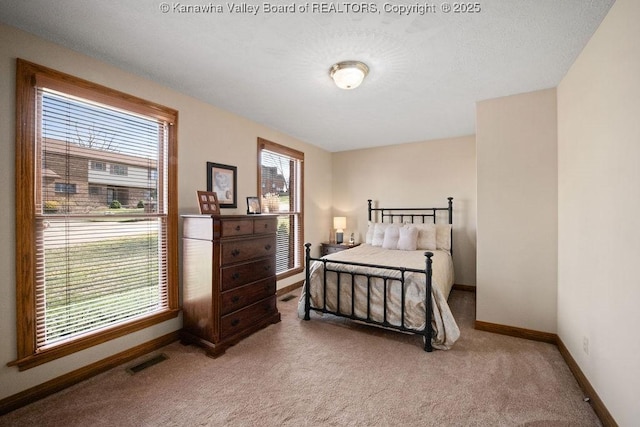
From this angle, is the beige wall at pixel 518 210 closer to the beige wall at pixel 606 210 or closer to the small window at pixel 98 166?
the beige wall at pixel 606 210

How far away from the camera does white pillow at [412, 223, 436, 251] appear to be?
3939 millimetres

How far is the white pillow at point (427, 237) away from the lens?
394 cm

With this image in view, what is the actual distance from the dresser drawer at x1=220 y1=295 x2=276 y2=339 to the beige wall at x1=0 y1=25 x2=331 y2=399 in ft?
1.94

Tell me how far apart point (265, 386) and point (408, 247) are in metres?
2.62

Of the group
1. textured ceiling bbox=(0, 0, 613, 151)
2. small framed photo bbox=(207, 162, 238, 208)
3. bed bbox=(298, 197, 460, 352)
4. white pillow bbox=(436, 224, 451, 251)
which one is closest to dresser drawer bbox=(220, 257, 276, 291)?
bed bbox=(298, 197, 460, 352)

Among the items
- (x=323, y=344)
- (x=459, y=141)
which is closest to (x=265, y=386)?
(x=323, y=344)

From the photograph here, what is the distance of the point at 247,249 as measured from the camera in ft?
8.76

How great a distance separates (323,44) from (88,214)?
216cm

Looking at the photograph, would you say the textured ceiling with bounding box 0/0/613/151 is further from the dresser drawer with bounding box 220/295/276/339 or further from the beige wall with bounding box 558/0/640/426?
the dresser drawer with bounding box 220/295/276/339

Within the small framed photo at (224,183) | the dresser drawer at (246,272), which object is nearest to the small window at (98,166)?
the small framed photo at (224,183)

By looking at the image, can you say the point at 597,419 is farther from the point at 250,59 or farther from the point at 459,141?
the point at 459,141

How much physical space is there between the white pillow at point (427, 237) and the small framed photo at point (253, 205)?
7.67ft

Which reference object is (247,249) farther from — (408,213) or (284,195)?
(408,213)

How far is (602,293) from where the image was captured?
165 cm
